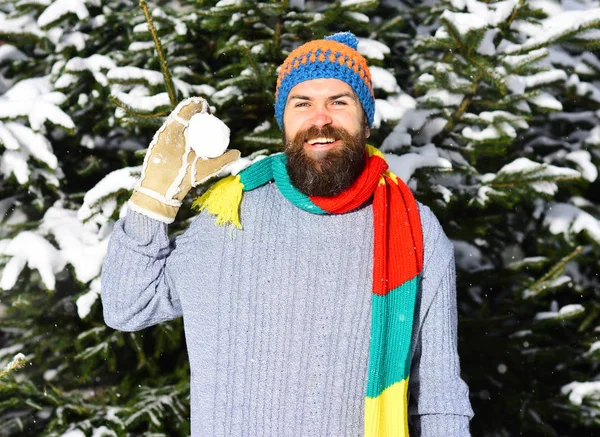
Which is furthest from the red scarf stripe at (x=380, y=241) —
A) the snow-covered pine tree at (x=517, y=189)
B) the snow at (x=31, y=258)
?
the snow at (x=31, y=258)

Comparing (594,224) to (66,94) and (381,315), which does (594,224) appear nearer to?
(381,315)

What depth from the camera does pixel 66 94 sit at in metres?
3.10

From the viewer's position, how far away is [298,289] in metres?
1.88

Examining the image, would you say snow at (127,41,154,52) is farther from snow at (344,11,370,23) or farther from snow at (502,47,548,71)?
snow at (502,47,548,71)

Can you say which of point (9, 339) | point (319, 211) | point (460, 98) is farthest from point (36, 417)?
point (460, 98)

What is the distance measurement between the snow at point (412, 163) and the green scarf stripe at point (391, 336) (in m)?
0.92

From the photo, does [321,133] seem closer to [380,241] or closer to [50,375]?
[380,241]

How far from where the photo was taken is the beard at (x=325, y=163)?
1.89 m

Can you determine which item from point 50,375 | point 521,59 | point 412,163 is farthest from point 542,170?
point 50,375

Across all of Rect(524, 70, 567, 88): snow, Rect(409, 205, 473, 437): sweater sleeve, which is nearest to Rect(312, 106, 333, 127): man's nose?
Rect(409, 205, 473, 437): sweater sleeve

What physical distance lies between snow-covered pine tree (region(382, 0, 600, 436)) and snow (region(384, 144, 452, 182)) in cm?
1

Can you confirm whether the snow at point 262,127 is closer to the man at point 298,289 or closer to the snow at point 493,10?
the man at point 298,289

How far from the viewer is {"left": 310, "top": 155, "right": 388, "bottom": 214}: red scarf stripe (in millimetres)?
1909

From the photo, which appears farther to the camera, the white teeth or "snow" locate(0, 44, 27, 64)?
"snow" locate(0, 44, 27, 64)
